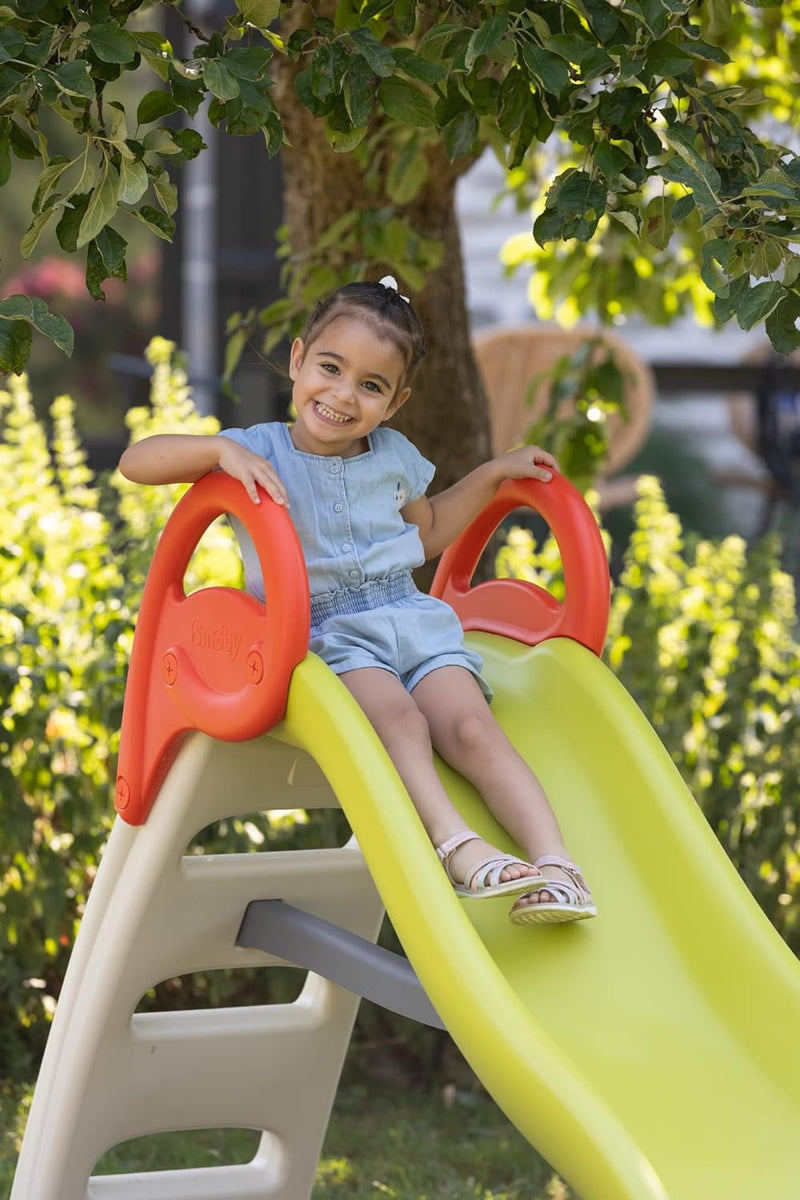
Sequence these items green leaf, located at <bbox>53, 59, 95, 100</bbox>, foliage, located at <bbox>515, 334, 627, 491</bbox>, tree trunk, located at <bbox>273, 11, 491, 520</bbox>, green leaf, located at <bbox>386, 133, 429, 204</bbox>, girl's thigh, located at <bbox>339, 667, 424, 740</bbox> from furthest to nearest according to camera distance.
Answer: foliage, located at <bbox>515, 334, 627, 491</bbox>, tree trunk, located at <bbox>273, 11, 491, 520</bbox>, green leaf, located at <bbox>386, 133, 429, 204</bbox>, girl's thigh, located at <bbox>339, 667, 424, 740</bbox>, green leaf, located at <bbox>53, 59, 95, 100</bbox>

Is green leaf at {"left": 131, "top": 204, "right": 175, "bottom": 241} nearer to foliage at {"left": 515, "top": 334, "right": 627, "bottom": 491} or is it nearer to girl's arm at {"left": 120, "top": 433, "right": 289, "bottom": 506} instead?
girl's arm at {"left": 120, "top": 433, "right": 289, "bottom": 506}

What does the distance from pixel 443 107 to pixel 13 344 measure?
612mm

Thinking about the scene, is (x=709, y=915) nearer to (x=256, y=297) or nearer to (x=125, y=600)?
(x=125, y=600)

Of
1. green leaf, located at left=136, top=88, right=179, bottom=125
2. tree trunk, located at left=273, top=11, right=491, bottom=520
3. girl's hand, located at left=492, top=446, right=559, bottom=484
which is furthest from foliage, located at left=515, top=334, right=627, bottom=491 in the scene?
green leaf, located at left=136, top=88, right=179, bottom=125

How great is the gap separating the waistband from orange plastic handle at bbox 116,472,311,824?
0.16m

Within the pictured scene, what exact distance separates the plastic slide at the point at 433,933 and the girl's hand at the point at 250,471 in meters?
0.03

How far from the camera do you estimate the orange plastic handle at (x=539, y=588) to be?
2.23m

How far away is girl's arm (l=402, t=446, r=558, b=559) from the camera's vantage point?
88.7 inches

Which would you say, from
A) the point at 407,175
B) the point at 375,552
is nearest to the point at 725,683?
the point at 407,175

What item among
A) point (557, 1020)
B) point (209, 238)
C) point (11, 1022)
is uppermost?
point (209, 238)

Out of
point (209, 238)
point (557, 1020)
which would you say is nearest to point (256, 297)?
point (209, 238)

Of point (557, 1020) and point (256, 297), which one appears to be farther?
point (256, 297)

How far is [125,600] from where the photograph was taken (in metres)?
2.90

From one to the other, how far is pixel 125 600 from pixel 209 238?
4.13 m
